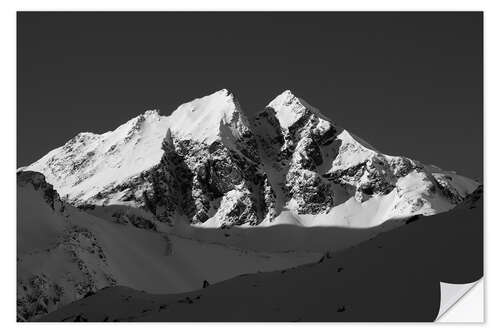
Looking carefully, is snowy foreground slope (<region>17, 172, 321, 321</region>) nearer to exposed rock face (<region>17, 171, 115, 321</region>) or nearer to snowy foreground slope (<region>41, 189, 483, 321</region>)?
exposed rock face (<region>17, 171, 115, 321</region>)

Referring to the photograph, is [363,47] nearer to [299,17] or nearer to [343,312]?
[299,17]

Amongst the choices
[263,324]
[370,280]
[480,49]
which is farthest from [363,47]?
[263,324]

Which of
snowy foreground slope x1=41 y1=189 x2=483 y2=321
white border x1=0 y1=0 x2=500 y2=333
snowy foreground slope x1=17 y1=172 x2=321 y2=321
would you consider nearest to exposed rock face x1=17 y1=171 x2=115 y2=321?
snowy foreground slope x1=17 y1=172 x2=321 y2=321
